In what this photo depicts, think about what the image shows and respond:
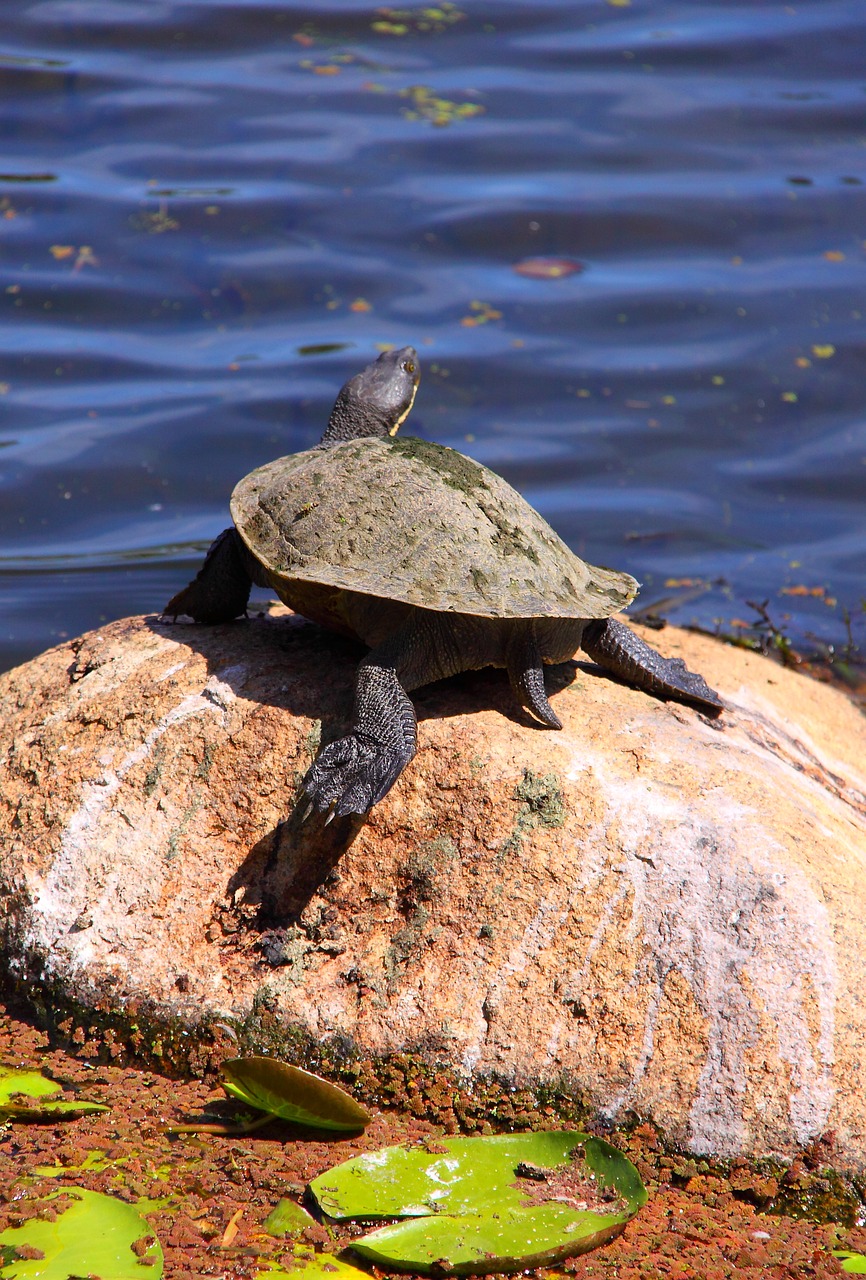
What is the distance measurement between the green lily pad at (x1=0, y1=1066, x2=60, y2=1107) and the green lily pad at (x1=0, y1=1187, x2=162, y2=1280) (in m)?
0.45

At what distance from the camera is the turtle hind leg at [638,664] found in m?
3.67

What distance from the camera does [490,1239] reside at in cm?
230

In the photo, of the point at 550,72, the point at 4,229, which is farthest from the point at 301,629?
the point at 550,72

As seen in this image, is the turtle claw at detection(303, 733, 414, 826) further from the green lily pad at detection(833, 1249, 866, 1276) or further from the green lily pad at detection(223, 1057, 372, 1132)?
the green lily pad at detection(833, 1249, 866, 1276)

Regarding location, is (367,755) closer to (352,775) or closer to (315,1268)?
(352,775)

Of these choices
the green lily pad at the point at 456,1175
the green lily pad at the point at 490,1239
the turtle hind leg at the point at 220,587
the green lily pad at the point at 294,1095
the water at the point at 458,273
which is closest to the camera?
the green lily pad at the point at 490,1239

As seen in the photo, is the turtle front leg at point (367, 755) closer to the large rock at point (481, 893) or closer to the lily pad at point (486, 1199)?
the large rock at point (481, 893)

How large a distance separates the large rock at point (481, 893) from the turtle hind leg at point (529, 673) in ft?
0.22

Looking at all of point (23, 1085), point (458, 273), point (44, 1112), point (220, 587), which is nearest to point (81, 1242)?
point (44, 1112)

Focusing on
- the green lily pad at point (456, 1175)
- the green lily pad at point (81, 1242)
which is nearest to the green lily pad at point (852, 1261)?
the green lily pad at point (456, 1175)

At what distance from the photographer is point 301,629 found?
154 inches

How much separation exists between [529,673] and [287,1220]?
1596mm

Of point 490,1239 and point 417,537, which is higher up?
point 417,537

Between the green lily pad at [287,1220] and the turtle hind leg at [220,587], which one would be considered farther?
the turtle hind leg at [220,587]
